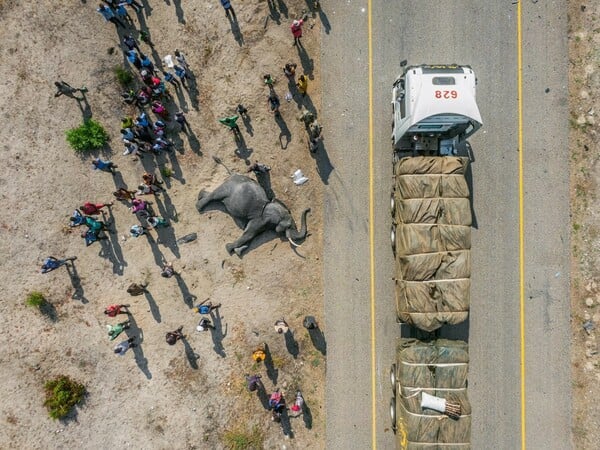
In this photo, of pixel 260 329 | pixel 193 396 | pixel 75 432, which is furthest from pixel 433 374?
pixel 75 432

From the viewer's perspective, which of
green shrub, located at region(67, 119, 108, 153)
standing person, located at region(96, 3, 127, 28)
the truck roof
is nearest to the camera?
the truck roof

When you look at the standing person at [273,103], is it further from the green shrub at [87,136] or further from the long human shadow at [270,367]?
the long human shadow at [270,367]

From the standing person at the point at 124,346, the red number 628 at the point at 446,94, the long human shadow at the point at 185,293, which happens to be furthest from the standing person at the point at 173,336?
the red number 628 at the point at 446,94

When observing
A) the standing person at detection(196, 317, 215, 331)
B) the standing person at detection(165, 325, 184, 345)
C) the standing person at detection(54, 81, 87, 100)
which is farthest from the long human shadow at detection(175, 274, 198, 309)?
the standing person at detection(54, 81, 87, 100)

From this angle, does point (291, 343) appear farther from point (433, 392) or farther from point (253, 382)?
point (433, 392)

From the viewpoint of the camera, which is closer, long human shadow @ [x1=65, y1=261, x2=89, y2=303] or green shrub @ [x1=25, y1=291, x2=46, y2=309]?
green shrub @ [x1=25, y1=291, x2=46, y2=309]

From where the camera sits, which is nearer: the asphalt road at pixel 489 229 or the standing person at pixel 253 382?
the standing person at pixel 253 382

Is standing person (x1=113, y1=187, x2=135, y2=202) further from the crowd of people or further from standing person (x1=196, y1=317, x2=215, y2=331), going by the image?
standing person (x1=196, y1=317, x2=215, y2=331)

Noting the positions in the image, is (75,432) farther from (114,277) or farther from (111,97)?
(111,97)
